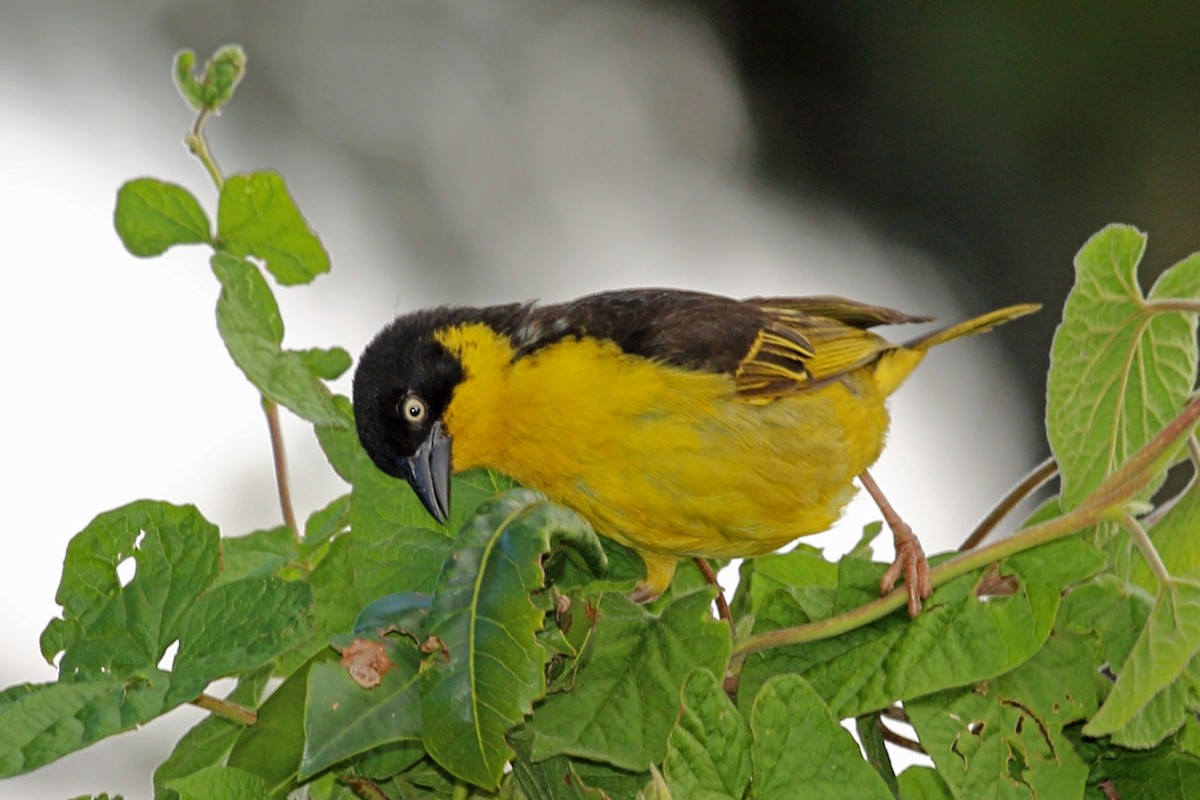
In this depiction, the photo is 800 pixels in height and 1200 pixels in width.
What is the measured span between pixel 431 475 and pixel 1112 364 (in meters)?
1.02

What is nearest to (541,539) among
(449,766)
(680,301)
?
(449,766)

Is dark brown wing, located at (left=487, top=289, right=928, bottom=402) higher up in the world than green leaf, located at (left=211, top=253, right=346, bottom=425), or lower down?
lower down

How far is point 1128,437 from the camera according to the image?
204cm

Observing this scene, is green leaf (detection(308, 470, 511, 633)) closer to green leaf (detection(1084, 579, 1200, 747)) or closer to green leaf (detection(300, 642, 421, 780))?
green leaf (detection(300, 642, 421, 780))

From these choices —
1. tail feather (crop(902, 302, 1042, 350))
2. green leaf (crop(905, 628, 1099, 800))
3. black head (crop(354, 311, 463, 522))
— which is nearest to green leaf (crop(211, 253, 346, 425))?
black head (crop(354, 311, 463, 522))

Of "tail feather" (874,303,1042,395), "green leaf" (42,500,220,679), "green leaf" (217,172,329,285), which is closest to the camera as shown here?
"green leaf" (42,500,220,679)

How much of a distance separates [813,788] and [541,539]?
0.39 metres

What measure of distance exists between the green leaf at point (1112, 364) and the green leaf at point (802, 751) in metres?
0.68

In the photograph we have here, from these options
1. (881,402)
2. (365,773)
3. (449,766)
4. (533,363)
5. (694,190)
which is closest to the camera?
(449,766)

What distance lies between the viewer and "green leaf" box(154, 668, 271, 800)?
1773mm

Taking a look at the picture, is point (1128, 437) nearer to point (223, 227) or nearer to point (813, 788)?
point (813, 788)

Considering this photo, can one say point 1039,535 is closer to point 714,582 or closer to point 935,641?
point 935,641

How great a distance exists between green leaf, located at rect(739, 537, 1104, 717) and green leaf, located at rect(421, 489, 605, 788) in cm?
34

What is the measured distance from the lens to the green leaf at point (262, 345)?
1.83 m
